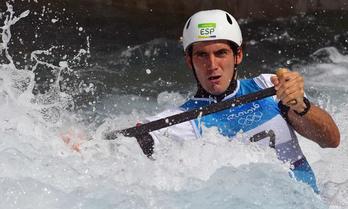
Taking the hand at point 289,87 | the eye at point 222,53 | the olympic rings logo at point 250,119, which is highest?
the eye at point 222,53

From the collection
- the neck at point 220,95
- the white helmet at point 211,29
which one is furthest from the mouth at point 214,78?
the white helmet at point 211,29

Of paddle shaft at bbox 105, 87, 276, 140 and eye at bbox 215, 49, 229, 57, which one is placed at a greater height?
eye at bbox 215, 49, 229, 57

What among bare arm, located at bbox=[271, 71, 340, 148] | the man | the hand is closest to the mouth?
the man

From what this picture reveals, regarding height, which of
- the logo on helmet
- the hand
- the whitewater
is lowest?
the whitewater

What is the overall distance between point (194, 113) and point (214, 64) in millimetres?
317

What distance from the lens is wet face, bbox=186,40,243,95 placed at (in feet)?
11.9

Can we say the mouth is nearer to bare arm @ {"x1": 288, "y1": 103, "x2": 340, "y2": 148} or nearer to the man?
the man

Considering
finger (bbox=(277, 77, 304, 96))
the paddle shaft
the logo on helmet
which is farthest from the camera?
the logo on helmet

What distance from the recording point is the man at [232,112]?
3.49 m

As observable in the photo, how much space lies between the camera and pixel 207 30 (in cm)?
371

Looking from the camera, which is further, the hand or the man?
the man

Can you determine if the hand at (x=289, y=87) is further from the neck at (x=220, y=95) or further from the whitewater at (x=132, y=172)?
the neck at (x=220, y=95)

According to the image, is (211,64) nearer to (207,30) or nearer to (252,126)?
(207,30)

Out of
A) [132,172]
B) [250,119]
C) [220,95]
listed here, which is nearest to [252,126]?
[250,119]
